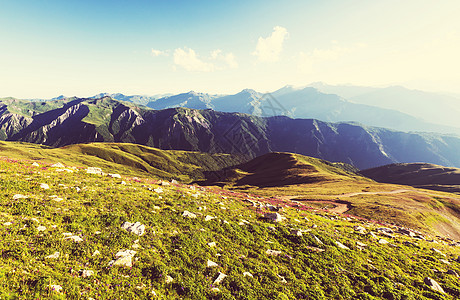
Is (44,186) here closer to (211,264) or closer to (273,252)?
(211,264)

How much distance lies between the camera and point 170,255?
Answer: 42.2ft

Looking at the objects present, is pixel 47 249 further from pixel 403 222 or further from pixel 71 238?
pixel 403 222

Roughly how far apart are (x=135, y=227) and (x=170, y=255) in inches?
151

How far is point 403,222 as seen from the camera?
1859 inches

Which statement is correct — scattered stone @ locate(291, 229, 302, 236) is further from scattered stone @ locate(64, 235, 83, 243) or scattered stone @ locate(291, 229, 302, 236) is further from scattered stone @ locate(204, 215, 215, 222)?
scattered stone @ locate(64, 235, 83, 243)

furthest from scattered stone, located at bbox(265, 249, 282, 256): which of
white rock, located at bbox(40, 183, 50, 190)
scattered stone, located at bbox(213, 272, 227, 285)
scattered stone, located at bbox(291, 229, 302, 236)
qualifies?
white rock, located at bbox(40, 183, 50, 190)

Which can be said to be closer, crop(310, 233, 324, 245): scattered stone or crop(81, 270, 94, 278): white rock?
crop(81, 270, 94, 278): white rock

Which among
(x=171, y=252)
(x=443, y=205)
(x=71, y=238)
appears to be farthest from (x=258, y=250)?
(x=443, y=205)

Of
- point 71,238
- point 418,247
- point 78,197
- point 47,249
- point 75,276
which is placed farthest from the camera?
point 418,247

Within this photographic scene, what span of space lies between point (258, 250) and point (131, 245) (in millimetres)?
10062

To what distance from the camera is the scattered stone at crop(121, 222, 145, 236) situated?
1412 cm

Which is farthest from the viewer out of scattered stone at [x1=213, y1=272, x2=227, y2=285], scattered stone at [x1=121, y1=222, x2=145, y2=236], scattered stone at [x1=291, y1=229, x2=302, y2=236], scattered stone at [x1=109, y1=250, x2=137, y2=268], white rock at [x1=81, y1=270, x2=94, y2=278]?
scattered stone at [x1=291, y1=229, x2=302, y2=236]

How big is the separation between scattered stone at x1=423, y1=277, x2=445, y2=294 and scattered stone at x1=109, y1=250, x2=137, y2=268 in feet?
75.8

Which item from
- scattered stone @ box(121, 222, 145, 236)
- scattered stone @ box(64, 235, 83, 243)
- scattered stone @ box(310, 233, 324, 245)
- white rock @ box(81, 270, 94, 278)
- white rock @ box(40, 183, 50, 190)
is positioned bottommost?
scattered stone @ box(310, 233, 324, 245)
